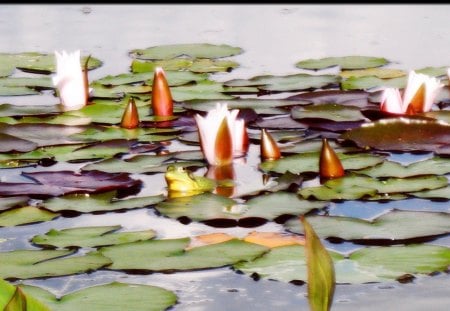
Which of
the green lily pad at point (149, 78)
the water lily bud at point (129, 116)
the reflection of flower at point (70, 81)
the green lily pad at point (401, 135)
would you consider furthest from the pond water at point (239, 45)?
the reflection of flower at point (70, 81)

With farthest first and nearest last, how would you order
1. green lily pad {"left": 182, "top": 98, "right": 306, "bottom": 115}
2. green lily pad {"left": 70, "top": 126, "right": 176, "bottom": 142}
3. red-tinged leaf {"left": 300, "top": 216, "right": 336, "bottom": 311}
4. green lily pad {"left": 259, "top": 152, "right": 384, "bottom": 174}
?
green lily pad {"left": 182, "top": 98, "right": 306, "bottom": 115}, green lily pad {"left": 70, "top": 126, "right": 176, "bottom": 142}, green lily pad {"left": 259, "top": 152, "right": 384, "bottom": 174}, red-tinged leaf {"left": 300, "top": 216, "right": 336, "bottom": 311}

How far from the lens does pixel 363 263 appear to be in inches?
72.6

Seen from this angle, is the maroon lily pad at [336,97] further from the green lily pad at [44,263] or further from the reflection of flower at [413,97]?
the green lily pad at [44,263]

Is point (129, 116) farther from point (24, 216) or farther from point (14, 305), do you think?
point (14, 305)

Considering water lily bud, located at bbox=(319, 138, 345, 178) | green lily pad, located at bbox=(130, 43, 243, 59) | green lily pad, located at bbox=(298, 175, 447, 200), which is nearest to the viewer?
green lily pad, located at bbox=(298, 175, 447, 200)

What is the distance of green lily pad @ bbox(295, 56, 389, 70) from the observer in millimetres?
3846

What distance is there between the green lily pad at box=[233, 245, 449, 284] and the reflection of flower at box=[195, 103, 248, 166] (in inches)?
25.2

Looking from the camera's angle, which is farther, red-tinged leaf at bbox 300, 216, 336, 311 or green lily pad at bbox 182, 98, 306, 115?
green lily pad at bbox 182, 98, 306, 115

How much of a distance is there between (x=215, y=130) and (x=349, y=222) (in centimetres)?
55

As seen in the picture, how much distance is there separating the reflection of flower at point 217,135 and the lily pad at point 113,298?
822 mm

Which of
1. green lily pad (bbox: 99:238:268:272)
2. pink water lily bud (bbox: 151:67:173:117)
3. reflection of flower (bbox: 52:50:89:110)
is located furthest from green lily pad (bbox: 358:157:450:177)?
reflection of flower (bbox: 52:50:89:110)

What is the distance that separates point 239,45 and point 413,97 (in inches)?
61.0

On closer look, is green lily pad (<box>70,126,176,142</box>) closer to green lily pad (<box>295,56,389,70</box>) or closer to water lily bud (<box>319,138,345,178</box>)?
water lily bud (<box>319,138,345,178</box>)

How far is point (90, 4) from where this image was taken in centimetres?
600
